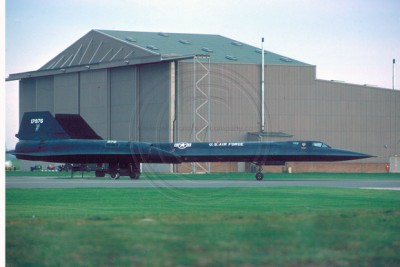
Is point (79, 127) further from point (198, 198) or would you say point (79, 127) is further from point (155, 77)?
point (198, 198)

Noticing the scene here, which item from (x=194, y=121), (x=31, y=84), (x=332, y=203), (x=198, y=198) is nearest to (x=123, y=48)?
(x=194, y=121)

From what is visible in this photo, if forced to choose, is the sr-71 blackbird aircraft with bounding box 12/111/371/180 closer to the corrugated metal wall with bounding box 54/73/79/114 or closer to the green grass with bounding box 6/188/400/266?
the corrugated metal wall with bounding box 54/73/79/114

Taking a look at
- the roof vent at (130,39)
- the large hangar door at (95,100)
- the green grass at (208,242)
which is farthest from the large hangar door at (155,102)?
the green grass at (208,242)

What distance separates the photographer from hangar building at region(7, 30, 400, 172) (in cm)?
7069

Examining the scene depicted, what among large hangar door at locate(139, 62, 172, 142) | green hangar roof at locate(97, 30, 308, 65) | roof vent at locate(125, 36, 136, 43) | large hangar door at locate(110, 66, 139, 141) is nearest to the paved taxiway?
large hangar door at locate(139, 62, 172, 142)

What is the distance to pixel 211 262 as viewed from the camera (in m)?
11.0

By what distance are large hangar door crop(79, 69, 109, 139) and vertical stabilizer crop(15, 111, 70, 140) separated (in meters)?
15.9

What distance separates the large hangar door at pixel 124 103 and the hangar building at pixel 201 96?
0.32 feet

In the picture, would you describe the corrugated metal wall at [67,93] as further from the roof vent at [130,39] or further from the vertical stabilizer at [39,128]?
the vertical stabilizer at [39,128]

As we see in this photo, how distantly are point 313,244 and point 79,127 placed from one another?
52.1 metres

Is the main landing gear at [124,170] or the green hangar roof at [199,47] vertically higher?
the green hangar roof at [199,47]

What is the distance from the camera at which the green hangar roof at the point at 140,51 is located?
68.1 metres

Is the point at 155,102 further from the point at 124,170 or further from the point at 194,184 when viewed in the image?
the point at 194,184

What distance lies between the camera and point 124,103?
73.1m
